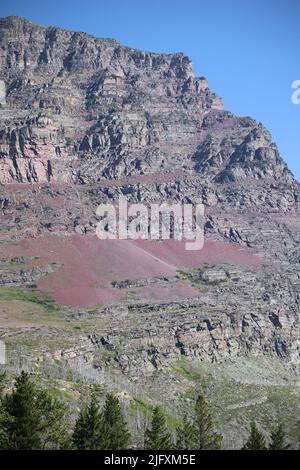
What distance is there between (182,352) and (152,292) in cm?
3245

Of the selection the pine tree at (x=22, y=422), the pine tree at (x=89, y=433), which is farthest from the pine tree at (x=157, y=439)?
the pine tree at (x=22, y=422)

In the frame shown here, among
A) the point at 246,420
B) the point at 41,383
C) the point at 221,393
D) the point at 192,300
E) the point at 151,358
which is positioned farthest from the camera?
the point at 192,300

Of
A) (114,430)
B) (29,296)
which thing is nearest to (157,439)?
(114,430)

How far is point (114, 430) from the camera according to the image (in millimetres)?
67062

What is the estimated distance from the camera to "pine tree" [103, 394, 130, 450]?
63.9 m

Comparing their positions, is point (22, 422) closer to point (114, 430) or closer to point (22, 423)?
point (22, 423)

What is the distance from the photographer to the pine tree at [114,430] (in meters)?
63.9

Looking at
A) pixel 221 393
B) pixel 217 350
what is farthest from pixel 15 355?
pixel 217 350

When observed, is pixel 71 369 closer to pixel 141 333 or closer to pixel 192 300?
pixel 141 333

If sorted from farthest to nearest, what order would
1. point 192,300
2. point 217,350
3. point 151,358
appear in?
point 192,300
point 217,350
point 151,358

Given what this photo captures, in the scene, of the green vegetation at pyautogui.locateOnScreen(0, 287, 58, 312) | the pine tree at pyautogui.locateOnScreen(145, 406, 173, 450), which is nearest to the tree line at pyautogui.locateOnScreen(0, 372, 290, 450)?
the pine tree at pyautogui.locateOnScreen(145, 406, 173, 450)

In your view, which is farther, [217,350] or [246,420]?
[217,350]
